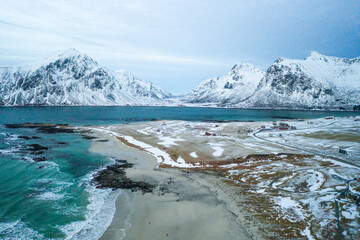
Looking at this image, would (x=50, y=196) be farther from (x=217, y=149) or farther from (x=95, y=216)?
(x=217, y=149)

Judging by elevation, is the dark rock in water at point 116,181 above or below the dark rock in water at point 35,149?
above

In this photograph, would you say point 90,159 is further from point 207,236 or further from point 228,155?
point 207,236

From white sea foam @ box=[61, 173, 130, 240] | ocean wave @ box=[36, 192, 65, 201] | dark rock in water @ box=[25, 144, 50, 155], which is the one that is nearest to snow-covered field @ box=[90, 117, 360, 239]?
white sea foam @ box=[61, 173, 130, 240]

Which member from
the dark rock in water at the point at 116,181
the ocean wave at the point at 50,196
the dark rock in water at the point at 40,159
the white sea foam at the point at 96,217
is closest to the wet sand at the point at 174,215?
the white sea foam at the point at 96,217

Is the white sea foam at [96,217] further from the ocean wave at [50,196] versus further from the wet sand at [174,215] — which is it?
the ocean wave at [50,196]

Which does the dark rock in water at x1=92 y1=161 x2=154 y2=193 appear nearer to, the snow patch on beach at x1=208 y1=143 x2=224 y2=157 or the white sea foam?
the white sea foam

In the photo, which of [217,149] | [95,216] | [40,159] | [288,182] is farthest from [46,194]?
[217,149]
